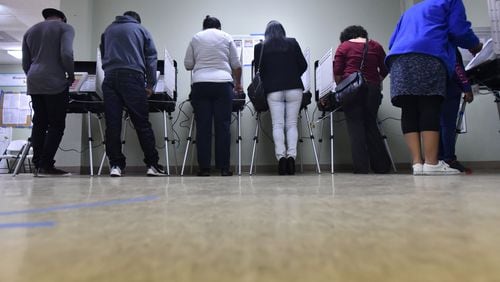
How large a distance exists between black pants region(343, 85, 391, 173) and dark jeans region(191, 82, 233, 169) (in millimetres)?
853

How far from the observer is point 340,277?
218 mm

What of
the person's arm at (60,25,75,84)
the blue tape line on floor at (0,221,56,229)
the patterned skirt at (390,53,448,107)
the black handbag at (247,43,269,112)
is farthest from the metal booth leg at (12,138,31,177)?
the blue tape line on floor at (0,221,56,229)

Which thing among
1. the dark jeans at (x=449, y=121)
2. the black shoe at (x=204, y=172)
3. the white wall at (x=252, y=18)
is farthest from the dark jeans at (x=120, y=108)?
the dark jeans at (x=449, y=121)

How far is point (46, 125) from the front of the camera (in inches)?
102

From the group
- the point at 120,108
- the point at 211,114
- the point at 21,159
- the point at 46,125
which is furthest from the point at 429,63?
the point at 21,159

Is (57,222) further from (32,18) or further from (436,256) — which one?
(32,18)

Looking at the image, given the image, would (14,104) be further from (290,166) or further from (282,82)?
(290,166)

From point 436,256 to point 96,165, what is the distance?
11.9 ft

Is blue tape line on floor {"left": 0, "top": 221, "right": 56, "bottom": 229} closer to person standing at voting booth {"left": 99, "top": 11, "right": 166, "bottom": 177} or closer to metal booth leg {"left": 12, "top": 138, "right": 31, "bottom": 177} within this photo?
person standing at voting booth {"left": 99, "top": 11, "right": 166, "bottom": 177}

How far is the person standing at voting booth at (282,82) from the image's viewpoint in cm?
257

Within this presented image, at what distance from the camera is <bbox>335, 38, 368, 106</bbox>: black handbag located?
2469mm

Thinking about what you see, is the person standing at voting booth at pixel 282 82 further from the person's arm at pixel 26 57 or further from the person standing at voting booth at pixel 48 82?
the person's arm at pixel 26 57

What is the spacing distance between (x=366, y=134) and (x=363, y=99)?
0.28 metres

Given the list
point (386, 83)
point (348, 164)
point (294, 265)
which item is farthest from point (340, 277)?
point (386, 83)
